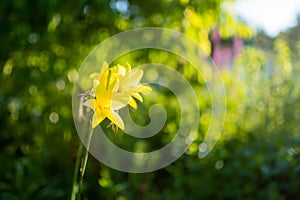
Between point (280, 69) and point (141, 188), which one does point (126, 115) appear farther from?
point (280, 69)

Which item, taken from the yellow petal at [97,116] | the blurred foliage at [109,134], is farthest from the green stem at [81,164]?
the blurred foliage at [109,134]

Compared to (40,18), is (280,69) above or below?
above

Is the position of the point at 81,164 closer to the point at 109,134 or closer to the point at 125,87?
the point at 125,87

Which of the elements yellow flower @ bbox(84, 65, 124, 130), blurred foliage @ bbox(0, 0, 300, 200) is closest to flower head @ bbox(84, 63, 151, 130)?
yellow flower @ bbox(84, 65, 124, 130)

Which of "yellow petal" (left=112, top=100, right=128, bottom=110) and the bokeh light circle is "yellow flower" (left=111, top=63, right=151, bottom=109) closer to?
"yellow petal" (left=112, top=100, right=128, bottom=110)

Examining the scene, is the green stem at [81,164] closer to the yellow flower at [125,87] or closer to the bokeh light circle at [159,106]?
the yellow flower at [125,87]

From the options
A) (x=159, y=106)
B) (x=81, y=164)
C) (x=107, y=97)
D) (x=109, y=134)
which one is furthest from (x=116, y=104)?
(x=159, y=106)

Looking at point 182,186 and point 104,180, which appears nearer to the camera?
point 104,180

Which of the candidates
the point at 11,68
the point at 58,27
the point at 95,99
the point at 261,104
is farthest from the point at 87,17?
the point at 95,99
